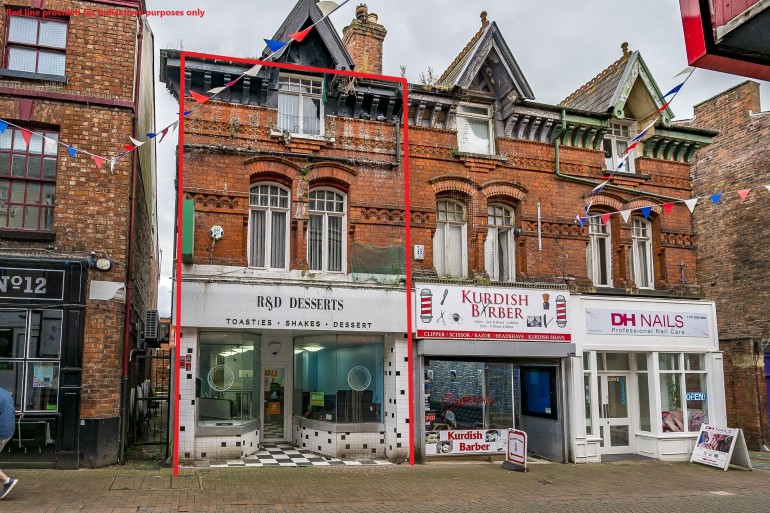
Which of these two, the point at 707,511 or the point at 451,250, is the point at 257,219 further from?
the point at 707,511

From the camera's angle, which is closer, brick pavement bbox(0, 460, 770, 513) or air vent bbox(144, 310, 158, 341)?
brick pavement bbox(0, 460, 770, 513)

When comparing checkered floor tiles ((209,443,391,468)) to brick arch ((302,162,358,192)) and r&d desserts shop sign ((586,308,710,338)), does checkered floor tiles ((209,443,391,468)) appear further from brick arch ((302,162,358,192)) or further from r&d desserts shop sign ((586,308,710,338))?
r&d desserts shop sign ((586,308,710,338))

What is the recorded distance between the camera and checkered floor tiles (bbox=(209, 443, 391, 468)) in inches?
530

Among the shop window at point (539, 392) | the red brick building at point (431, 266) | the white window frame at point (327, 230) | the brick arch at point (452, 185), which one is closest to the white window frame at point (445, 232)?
the red brick building at point (431, 266)

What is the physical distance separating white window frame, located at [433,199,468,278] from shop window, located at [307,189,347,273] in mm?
2322

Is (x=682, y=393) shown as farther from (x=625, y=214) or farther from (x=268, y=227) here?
(x=268, y=227)

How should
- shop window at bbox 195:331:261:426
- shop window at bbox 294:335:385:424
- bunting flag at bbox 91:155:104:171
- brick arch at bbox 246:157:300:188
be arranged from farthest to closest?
shop window at bbox 294:335:385:424
brick arch at bbox 246:157:300:188
shop window at bbox 195:331:261:426
bunting flag at bbox 91:155:104:171

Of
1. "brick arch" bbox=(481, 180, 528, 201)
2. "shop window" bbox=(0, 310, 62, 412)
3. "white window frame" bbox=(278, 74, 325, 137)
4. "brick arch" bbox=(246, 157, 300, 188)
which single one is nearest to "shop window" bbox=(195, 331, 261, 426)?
"shop window" bbox=(0, 310, 62, 412)

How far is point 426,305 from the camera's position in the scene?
48.9ft

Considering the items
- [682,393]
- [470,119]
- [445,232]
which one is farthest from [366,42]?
[682,393]

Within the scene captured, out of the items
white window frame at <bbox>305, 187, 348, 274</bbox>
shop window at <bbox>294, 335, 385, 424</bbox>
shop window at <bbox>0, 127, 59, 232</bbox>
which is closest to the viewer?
shop window at <bbox>0, 127, 59, 232</bbox>

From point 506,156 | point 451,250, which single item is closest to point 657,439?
point 451,250

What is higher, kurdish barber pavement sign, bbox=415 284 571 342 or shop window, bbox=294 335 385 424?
kurdish barber pavement sign, bbox=415 284 571 342

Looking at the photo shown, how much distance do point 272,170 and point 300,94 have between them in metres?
2.04
